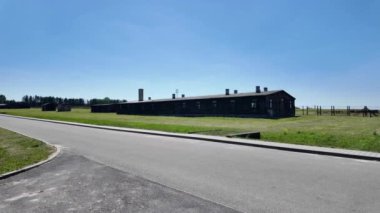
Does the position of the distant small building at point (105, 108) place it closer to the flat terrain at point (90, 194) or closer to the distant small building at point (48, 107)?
the distant small building at point (48, 107)

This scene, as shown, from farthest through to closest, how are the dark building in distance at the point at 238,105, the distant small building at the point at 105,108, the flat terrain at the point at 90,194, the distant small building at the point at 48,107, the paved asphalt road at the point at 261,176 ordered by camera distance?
the distant small building at the point at 48,107
the distant small building at the point at 105,108
the dark building in distance at the point at 238,105
the paved asphalt road at the point at 261,176
the flat terrain at the point at 90,194

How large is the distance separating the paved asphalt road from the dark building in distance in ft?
114

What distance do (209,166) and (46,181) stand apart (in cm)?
444

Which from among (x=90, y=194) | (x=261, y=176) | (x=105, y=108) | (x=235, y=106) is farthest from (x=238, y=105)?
(x=105, y=108)

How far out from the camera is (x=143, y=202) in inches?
252

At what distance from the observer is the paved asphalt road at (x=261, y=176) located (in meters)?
6.21

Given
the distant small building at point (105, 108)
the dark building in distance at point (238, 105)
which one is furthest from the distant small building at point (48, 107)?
the dark building in distance at point (238, 105)

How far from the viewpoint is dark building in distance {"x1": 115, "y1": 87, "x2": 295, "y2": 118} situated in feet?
155

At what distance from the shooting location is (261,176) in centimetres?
850

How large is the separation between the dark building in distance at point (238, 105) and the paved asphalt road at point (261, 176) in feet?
114

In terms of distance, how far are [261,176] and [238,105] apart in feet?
140

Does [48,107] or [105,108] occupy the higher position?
[48,107]

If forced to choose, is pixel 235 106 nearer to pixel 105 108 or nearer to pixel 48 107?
pixel 105 108

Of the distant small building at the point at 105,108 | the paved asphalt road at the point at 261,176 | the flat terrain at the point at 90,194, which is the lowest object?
the flat terrain at the point at 90,194
